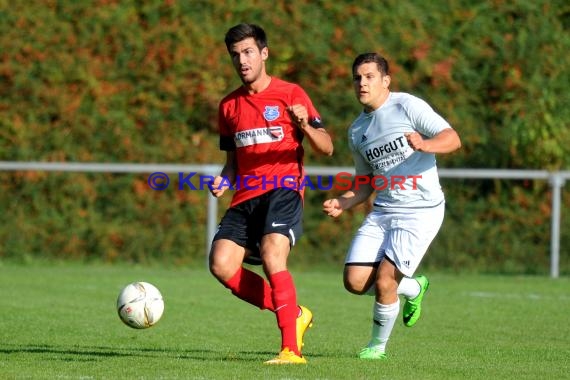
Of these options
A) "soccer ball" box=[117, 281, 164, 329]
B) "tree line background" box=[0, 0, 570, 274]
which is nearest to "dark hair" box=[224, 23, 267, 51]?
"soccer ball" box=[117, 281, 164, 329]

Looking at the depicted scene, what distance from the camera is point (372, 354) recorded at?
24.0 ft

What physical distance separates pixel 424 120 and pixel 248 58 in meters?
1.19

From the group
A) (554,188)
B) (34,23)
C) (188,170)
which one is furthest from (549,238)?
(34,23)

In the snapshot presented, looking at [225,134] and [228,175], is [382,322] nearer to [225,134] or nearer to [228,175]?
[228,175]

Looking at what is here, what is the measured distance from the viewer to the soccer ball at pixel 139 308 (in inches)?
280

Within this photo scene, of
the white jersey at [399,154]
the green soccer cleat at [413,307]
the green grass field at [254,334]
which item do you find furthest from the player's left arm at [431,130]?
the green grass field at [254,334]

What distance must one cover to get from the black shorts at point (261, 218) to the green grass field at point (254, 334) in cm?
76

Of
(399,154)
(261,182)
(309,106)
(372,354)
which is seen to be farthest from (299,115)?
(372,354)

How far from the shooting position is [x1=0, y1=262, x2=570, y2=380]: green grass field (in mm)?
6562

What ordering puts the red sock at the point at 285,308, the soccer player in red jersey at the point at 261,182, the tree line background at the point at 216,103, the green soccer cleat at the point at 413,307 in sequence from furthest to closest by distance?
the tree line background at the point at 216,103 < the green soccer cleat at the point at 413,307 < the soccer player in red jersey at the point at 261,182 < the red sock at the point at 285,308

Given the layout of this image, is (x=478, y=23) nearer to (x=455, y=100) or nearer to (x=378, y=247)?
(x=455, y=100)

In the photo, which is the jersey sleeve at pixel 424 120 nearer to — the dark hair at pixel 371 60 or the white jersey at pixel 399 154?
the white jersey at pixel 399 154

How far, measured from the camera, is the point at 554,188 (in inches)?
608

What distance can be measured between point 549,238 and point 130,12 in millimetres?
6797
